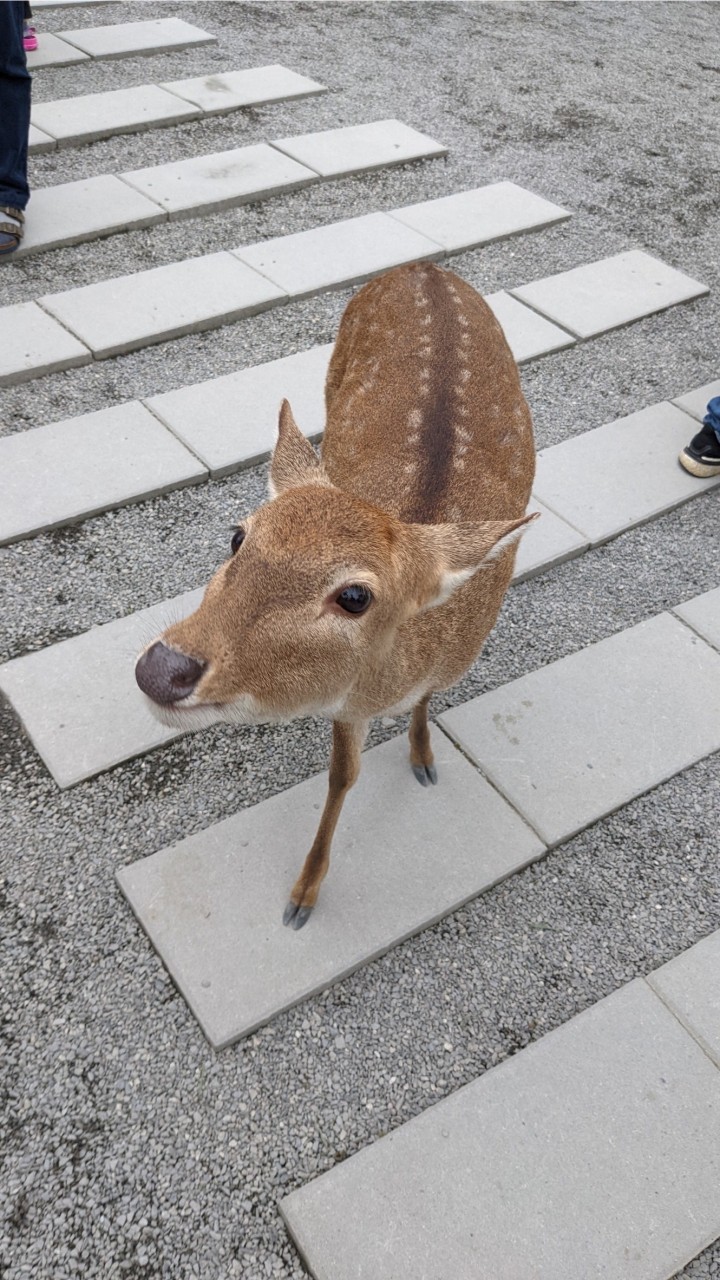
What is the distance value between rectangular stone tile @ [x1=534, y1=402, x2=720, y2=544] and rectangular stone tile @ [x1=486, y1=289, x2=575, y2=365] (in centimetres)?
57

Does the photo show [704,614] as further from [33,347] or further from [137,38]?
[137,38]

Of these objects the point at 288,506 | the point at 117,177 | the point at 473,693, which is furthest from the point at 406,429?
the point at 117,177

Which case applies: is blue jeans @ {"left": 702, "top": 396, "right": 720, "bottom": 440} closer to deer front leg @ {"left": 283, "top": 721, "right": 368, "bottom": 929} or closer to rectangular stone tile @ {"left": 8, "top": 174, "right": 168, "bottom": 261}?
deer front leg @ {"left": 283, "top": 721, "right": 368, "bottom": 929}

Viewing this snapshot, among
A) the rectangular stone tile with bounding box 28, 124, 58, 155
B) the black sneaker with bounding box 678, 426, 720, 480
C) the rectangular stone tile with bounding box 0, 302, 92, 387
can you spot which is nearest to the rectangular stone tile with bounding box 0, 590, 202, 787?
the rectangular stone tile with bounding box 0, 302, 92, 387

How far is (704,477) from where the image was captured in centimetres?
401

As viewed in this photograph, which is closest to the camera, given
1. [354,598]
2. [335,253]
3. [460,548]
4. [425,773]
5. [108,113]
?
[354,598]

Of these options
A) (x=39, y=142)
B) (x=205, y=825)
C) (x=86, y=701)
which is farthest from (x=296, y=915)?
(x=39, y=142)

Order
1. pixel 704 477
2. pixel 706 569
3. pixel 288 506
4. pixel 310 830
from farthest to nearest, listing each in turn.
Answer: pixel 704 477, pixel 706 569, pixel 310 830, pixel 288 506

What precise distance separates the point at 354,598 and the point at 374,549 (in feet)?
0.33

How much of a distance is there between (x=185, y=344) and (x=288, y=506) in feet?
9.35

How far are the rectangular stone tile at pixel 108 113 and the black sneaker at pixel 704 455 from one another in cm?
386

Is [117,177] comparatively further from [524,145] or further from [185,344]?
[524,145]

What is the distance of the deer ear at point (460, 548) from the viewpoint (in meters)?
1.94

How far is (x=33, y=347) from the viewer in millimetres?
4113
